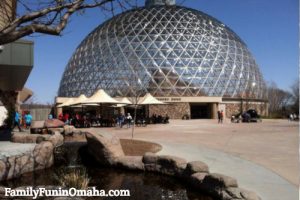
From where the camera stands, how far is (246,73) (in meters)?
64.2

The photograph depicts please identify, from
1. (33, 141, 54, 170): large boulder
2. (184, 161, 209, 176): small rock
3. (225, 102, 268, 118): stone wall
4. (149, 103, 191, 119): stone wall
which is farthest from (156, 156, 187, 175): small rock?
(225, 102, 268, 118): stone wall

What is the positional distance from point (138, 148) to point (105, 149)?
2.50 metres

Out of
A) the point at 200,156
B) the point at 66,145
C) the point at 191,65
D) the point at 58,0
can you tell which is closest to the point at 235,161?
the point at 200,156

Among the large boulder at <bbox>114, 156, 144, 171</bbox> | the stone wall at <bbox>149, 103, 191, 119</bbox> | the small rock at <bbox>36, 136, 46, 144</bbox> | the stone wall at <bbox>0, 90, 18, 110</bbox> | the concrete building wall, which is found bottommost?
the large boulder at <bbox>114, 156, 144, 171</bbox>

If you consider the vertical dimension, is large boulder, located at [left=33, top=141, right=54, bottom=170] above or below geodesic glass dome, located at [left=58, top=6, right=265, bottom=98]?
below

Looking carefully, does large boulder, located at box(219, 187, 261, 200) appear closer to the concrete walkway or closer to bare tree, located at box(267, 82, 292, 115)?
the concrete walkway

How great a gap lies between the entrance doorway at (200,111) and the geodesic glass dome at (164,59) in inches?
104

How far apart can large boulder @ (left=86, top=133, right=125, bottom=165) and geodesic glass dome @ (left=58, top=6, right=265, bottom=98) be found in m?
40.4

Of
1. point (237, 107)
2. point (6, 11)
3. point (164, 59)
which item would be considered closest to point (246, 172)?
point (6, 11)

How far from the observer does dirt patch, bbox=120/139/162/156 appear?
1526cm

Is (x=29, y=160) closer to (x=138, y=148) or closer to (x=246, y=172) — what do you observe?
(x=138, y=148)

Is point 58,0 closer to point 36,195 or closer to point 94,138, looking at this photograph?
point 36,195

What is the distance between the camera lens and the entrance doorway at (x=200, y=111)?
58.6 metres

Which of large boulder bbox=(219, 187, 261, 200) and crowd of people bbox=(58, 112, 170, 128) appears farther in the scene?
crowd of people bbox=(58, 112, 170, 128)
